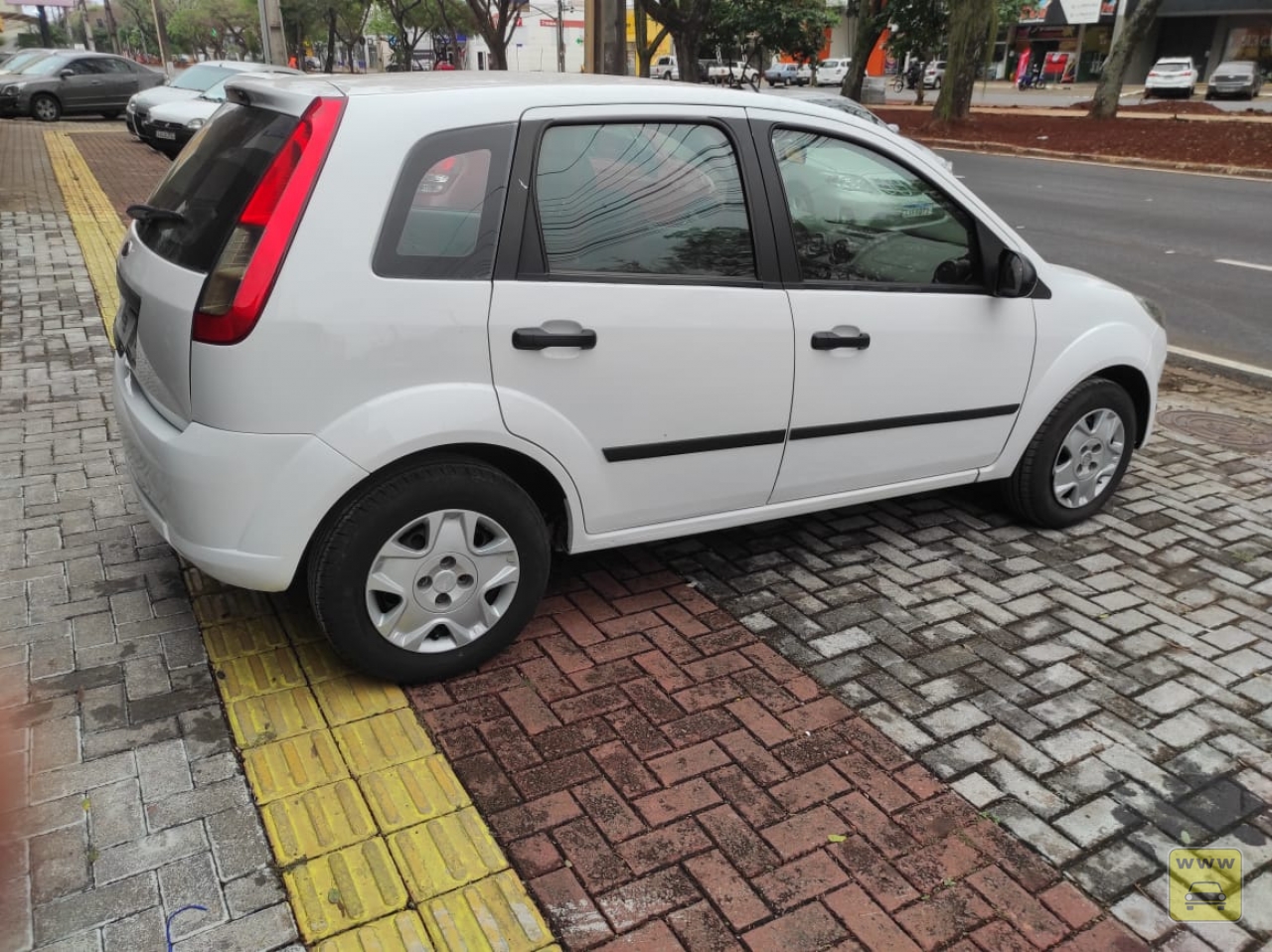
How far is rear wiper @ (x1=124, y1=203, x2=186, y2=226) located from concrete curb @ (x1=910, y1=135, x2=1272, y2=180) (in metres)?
19.5

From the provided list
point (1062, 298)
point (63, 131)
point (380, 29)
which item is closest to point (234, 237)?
point (1062, 298)

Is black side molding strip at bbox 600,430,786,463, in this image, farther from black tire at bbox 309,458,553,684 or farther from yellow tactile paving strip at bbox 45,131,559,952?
yellow tactile paving strip at bbox 45,131,559,952

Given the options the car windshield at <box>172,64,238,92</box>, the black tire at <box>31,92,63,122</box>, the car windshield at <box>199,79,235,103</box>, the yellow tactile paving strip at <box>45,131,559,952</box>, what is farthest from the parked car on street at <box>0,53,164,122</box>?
the yellow tactile paving strip at <box>45,131,559,952</box>

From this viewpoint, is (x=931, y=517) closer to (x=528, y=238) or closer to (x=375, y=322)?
(x=528, y=238)

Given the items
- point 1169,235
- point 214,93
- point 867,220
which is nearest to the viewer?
point 867,220

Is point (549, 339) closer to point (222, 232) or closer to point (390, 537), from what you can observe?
point (390, 537)

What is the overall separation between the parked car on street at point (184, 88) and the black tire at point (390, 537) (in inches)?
588

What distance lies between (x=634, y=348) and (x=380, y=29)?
240 feet

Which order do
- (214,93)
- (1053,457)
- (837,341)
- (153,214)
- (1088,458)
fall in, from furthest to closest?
(214,93)
(1088,458)
(1053,457)
(837,341)
(153,214)

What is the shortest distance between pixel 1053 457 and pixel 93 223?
407 inches

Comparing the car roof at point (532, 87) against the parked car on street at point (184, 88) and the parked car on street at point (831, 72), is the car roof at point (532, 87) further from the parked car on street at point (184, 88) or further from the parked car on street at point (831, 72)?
the parked car on street at point (831, 72)

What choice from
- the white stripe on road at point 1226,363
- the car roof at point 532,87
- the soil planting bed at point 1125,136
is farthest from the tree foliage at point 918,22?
the car roof at point 532,87

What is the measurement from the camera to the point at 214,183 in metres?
3.06

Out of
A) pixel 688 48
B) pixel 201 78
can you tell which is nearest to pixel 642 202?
pixel 201 78
